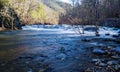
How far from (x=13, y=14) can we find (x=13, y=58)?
29765 millimetres

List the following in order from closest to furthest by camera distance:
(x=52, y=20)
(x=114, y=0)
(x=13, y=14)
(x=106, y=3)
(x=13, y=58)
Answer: (x=13, y=58)
(x=13, y=14)
(x=114, y=0)
(x=106, y=3)
(x=52, y=20)

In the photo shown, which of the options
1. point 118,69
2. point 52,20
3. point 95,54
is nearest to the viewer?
point 118,69

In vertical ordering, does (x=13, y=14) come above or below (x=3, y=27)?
above

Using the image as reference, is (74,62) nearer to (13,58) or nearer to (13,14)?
(13,58)

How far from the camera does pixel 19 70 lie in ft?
25.3

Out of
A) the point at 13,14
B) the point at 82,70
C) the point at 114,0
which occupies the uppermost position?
the point at 114,0

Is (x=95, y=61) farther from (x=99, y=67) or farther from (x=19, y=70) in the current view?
(x=19, y=70)

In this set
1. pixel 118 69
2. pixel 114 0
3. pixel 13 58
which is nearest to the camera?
pixel 118 69

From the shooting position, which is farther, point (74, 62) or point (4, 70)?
point (74, 62)

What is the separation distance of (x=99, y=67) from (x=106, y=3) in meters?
49.9

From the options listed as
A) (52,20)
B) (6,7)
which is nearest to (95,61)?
(6,7)

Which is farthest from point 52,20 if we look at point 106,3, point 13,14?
point 13,14

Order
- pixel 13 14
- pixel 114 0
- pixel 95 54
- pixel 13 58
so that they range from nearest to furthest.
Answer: pixel 13 58, pixel 95 54, pixel 13 14, pixel 114 0

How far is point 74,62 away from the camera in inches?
361
